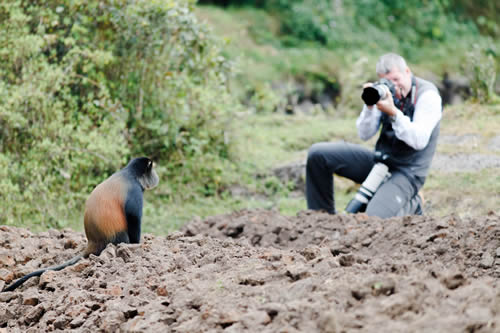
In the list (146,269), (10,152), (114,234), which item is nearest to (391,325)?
(146,269)

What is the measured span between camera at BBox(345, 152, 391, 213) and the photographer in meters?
0.05

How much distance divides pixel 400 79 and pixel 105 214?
2.97m

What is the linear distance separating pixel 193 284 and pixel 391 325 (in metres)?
1.18

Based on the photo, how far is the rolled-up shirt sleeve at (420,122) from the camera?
17.0 feet

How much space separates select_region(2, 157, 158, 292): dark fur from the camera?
4.09 m

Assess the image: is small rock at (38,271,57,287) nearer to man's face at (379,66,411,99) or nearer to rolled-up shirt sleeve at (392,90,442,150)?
rolled-up shirt sleeve at (392,90,442,150)

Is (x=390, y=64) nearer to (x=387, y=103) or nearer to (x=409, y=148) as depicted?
(x=387, y=103)

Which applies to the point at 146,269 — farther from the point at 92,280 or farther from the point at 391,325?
the point at 391,325

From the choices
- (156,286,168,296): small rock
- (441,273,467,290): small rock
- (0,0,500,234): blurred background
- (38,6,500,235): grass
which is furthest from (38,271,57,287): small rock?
(38,6,500,235): grass

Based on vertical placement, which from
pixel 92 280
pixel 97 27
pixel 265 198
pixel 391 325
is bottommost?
pixel 265 198

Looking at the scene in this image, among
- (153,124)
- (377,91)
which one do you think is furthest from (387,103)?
(153,124)

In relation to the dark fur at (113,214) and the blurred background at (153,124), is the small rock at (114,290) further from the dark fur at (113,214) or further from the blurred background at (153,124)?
the blurred background at (153,124)

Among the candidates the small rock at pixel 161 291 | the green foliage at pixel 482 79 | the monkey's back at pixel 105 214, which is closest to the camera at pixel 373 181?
the monkey's back at pixel 105 214

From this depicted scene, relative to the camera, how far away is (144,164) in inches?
179
